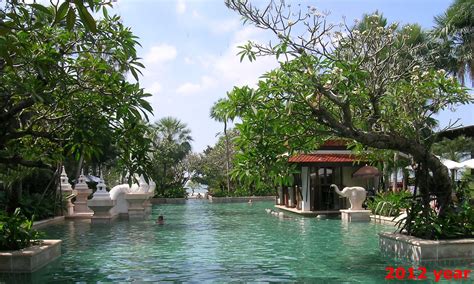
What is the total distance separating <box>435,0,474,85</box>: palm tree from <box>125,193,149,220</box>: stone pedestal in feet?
52.5

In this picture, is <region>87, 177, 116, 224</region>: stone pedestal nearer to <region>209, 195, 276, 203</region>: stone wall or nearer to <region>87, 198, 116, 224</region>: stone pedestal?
<region>87, 198, 116, 224</region>: stone pedestal

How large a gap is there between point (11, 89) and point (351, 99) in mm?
5543

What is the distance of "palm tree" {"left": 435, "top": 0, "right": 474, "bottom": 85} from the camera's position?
950 inches

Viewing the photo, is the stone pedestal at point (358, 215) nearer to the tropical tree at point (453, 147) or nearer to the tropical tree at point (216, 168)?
the tropical tree at point (453, 147)

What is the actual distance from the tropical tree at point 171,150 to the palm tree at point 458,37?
73.2 ft

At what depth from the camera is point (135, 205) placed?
22.1m

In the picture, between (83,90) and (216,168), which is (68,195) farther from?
(216,168)

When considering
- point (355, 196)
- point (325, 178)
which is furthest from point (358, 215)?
point (325, 178)

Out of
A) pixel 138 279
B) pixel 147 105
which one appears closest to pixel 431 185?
pixel 138 279

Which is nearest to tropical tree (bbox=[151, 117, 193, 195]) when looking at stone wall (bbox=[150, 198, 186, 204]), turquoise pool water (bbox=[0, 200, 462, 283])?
stone wall (bbox=[150, 198, 186, 204])

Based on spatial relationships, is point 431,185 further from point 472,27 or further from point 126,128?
point 472,27

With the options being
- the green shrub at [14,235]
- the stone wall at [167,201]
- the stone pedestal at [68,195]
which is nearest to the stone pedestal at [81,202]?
the stone pedestal at [68,195]

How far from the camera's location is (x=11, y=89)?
257 inches

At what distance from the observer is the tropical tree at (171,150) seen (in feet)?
134
